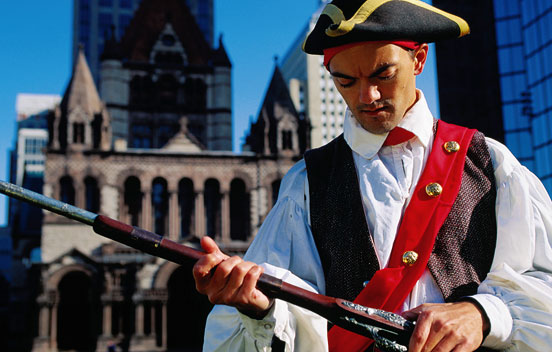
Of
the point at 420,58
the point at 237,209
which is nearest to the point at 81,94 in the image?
the point at 237,209

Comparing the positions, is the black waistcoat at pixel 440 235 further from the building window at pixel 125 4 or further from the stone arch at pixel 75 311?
the building window at pixel 125 4

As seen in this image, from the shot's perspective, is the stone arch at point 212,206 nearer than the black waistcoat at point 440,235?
No

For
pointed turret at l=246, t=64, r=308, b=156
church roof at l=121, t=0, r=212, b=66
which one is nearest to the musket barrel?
pointed turret at l=246, t=64, r=308, b=156

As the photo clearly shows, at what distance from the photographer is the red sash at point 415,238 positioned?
232cm

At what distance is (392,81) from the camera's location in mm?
2531

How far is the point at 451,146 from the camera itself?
2578 millimetres

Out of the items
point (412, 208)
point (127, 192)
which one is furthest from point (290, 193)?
point (127, 192)

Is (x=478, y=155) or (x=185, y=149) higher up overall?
(x=185, y=149)

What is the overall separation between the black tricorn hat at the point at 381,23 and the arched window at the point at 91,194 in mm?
27426

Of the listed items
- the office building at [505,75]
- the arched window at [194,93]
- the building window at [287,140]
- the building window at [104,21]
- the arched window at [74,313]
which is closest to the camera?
the arched window at [74,313]

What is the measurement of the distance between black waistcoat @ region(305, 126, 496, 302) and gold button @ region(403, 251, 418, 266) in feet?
0.24

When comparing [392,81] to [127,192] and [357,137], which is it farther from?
[127,192]

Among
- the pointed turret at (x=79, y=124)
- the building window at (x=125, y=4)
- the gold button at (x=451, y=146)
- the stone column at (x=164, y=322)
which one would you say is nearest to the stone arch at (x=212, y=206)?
the stone column at (x=164, y=322)

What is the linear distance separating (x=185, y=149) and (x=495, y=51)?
58.8 ft
